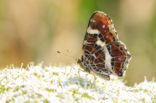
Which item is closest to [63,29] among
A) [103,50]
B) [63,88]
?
[103,50]

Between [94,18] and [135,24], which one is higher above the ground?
[135,24]

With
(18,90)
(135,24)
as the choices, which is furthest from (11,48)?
(18,90)

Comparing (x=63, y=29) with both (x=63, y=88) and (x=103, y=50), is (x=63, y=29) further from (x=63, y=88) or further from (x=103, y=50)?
(x=63, y=88)

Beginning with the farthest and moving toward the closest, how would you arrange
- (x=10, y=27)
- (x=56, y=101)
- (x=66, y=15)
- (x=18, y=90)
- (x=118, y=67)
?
(x=66, y=15) < (x=10, y=27) < (x=118, y=67) < (x=18, y=90) < (x=56, y=101)

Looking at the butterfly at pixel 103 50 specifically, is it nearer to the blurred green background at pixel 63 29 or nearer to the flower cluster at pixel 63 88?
the flower cluster at pixel 63 88

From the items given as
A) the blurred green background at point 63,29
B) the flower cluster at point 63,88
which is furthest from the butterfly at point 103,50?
the blurred green background at point 63,29

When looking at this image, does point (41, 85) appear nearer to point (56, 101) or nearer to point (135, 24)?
point (56, 101)

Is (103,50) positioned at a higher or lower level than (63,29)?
lower
